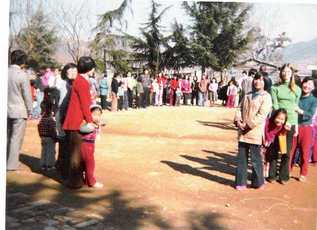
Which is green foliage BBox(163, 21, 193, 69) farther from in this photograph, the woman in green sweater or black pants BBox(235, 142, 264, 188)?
black pants BBox(235, 142, 264, 188)

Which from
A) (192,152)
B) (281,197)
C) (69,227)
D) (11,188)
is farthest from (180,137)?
(69,227)

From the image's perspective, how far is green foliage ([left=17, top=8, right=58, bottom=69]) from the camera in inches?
185

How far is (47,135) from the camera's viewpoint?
5559mm

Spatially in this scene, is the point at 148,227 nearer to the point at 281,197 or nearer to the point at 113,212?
the point at 113,212

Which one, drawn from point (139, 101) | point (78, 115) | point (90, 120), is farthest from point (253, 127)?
point (139, 101)

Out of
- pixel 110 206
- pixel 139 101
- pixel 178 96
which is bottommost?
pixel 110 206

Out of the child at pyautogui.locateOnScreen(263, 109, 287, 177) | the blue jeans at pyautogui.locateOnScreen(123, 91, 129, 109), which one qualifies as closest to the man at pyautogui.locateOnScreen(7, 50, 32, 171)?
the child at pyautogui.locateOnScreen(263, 109, 287, 177)

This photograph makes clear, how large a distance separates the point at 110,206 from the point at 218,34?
1.90m

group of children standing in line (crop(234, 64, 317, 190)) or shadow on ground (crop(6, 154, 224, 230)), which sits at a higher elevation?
group of children standing in line (crop(234, 64, 317, 190))

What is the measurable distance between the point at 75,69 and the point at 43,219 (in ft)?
5.16

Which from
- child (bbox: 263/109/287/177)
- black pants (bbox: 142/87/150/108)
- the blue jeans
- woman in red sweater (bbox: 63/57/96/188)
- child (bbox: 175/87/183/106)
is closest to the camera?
woman in red sweater (bbox: 63/57/96/188)

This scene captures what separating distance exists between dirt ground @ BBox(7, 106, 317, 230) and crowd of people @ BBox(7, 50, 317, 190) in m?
0.20

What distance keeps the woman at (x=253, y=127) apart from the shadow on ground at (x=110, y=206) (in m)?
0.90

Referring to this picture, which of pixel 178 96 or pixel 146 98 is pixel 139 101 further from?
pixel 178 96
